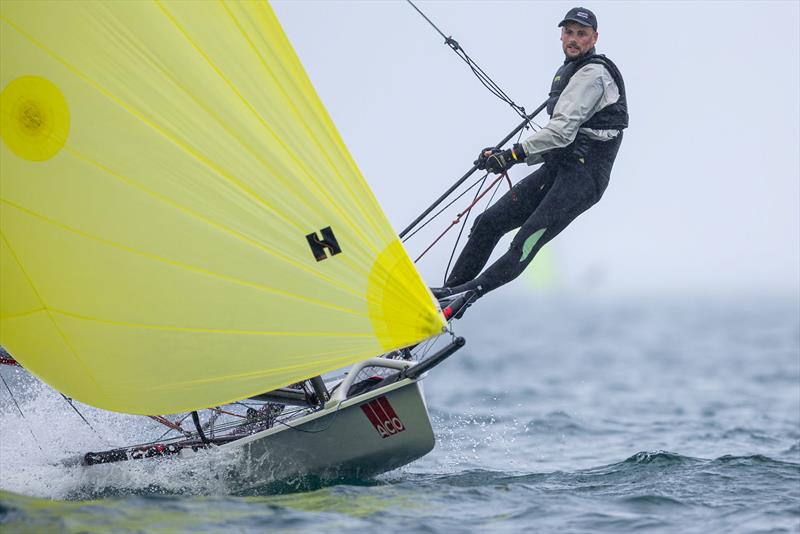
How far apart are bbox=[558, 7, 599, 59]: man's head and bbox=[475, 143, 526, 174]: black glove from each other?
752mm

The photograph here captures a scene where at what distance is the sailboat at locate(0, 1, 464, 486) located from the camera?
19.4 ft

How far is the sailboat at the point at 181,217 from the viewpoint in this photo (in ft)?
19.4

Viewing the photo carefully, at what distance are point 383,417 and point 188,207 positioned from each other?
1.74 meters

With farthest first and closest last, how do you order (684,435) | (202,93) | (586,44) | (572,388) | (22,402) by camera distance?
(572,388)
(684,435)
(22,402)
(586,44)
(202,93)

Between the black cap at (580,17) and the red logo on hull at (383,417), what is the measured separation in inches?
104

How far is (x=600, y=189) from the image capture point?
7207mm

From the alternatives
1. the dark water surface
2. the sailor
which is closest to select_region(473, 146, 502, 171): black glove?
the sailor

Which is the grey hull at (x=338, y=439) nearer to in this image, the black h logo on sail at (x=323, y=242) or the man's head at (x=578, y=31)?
the black h logo on sail at (x=323, y=242)

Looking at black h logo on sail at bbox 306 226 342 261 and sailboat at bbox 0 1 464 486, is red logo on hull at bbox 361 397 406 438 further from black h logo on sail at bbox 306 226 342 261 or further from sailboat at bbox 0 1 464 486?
black h logo on sail at bbox 306 226 342 261

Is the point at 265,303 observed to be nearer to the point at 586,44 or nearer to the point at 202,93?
the point at 202,93

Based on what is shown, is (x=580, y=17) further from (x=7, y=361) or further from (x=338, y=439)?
(x=7, y=361)

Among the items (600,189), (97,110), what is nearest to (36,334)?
(97,110)

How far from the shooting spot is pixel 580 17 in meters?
7.10

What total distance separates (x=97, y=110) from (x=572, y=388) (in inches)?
517
